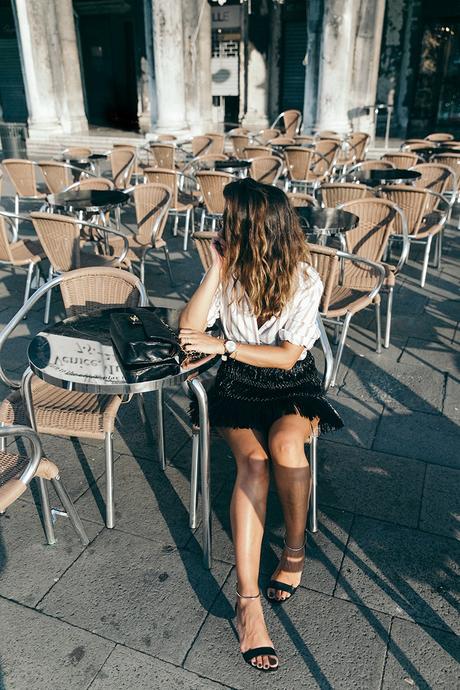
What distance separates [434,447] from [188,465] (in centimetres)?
131

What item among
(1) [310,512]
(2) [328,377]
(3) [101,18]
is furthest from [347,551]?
(3) [101,18]

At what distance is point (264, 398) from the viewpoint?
2.29m

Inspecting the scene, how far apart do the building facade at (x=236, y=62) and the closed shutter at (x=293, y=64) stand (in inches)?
1.2

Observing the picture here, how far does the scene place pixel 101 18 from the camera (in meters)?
19.3

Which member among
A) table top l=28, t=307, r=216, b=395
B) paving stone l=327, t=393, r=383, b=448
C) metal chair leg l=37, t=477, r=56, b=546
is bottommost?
paving stone l=327, t=393, r=383, b=448

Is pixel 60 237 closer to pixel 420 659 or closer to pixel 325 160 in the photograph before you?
pixel 420 659

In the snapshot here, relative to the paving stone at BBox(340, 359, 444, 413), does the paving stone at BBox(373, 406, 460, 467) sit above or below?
above

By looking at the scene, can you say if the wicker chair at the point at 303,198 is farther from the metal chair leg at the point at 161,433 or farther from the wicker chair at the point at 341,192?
the metal chair leg at the point at 161,433

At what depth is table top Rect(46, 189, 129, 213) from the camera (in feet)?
16.1

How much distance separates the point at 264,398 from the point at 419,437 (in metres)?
1.25

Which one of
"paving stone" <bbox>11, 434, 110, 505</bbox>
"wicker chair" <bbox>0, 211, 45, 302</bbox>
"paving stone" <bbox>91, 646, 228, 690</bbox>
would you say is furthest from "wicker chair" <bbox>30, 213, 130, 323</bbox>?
"paving stone" <bbox>91, 646, 228, 690</bbox>

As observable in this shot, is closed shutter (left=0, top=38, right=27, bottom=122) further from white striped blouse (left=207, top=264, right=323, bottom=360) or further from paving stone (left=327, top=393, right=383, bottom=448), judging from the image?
white striped blouse (left=207, top=264, right=323, bottom=360)

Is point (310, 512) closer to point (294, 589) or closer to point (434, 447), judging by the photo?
point (294, 589)

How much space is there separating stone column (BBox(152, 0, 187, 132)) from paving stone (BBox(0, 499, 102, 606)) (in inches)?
459
